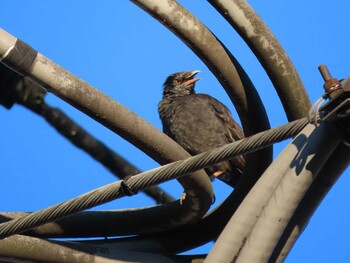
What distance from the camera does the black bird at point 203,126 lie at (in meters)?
7.63

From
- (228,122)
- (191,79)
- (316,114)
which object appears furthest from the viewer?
(191,79)

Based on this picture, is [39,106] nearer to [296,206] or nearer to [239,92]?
[239,92]

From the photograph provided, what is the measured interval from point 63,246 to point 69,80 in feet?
3.10

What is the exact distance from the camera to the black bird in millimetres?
7629

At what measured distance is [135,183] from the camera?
4.20m

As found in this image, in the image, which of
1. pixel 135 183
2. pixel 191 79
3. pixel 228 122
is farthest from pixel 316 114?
pixel 191 79

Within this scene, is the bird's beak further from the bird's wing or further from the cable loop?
the cable loop

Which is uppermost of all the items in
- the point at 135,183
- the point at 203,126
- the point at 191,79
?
the point at 191,79

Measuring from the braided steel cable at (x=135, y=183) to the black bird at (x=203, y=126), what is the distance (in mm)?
3256

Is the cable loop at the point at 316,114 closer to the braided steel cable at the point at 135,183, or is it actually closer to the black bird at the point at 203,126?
the braided steel cable at the point at 135,183

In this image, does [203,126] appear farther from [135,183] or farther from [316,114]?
[316,114]

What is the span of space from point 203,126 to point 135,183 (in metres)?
3.80

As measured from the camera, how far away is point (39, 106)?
484 cm

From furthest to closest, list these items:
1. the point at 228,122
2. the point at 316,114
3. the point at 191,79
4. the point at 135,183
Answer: the point at 191,79
the point at 228,122
the point at 135,183
the point at 316,114
